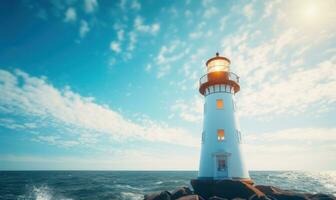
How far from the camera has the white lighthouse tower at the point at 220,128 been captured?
16562mm

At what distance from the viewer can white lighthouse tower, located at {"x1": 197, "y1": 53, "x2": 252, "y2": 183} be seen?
16.6 m

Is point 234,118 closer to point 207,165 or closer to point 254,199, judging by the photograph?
point 207,165

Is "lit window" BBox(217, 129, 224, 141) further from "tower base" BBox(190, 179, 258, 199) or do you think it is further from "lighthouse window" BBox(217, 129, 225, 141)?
"tower base" BBox(190, 179, 258, 199)

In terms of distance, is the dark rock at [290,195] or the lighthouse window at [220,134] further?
the lighthouse window at [220,134]

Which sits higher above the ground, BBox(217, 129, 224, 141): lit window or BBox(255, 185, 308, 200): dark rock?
BBox(217, 129, 224, 141): lit window

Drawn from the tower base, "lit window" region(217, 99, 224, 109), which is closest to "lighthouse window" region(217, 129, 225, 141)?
"lit window" region(217, 99, 224, 109)

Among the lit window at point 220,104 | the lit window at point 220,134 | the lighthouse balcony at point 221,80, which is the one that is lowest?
the lit window at point 220,134

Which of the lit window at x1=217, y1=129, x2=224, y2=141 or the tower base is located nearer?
the tower base

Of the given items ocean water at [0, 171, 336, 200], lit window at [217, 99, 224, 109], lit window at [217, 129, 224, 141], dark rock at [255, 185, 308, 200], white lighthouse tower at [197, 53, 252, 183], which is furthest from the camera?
ocean water at [0, 171, 336, 200]

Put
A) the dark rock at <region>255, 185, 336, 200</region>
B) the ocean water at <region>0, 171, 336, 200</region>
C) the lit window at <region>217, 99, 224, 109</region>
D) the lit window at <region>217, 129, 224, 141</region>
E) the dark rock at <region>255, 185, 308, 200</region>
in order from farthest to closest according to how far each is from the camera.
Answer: the ocean water at <region>0, 171, 336, 200</region>, the lit window at <region>217, 99, 224, 109</region>, the lit window at <region>217, 129, 224, 141</region>, the dark rock at <region>255, 185, 308, 200</region>, the dark rock at <region>255, 185, 336, 200</region>

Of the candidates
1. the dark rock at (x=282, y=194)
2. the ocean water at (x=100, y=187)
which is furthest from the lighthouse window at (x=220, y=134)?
the ocean water at (x=100, y=187)

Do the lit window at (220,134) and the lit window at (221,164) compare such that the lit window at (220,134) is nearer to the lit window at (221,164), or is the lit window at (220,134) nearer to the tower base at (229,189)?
the lit window at (221,164)

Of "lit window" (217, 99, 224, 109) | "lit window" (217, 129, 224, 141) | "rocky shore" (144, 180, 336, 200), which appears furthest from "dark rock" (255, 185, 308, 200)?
"lit window" (217, 99, 224, 109)

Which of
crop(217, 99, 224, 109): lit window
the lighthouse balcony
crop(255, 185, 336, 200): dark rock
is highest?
the lighthouse balcony
